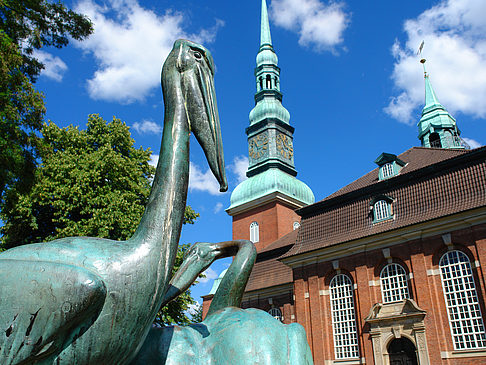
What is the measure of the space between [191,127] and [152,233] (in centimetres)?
73

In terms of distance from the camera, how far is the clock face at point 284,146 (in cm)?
4556

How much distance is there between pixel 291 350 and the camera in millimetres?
2484

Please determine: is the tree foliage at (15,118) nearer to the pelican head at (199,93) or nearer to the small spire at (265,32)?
the pelican head at (199,93)

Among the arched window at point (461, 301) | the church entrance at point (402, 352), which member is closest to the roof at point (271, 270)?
the church entrance at point (402, 352)

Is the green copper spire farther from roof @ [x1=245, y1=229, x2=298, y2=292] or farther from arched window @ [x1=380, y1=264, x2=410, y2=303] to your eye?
arched window @ [x1=380, y1=264, x2=410, y2=303]

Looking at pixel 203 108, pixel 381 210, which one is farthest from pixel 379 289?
pixel 203 108

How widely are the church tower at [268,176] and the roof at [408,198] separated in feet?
43.9

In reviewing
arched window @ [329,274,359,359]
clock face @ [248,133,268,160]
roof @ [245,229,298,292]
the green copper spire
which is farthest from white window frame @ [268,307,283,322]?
clock face @ [248,133,268,160]

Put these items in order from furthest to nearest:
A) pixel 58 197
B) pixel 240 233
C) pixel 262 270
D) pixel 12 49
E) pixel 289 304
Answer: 1. pixel 240 233
2. pixel 262 270
3. pixel 289 304
4. pixel 58 197
5. pixel 12 49

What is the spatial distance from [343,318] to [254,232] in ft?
62.6

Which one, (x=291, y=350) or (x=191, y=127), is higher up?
(x=191, y=127)

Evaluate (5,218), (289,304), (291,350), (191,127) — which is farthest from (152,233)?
(289,304)

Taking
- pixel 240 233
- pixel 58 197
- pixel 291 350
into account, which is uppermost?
pixel 240 233

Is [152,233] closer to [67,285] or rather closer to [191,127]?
[67,285]
